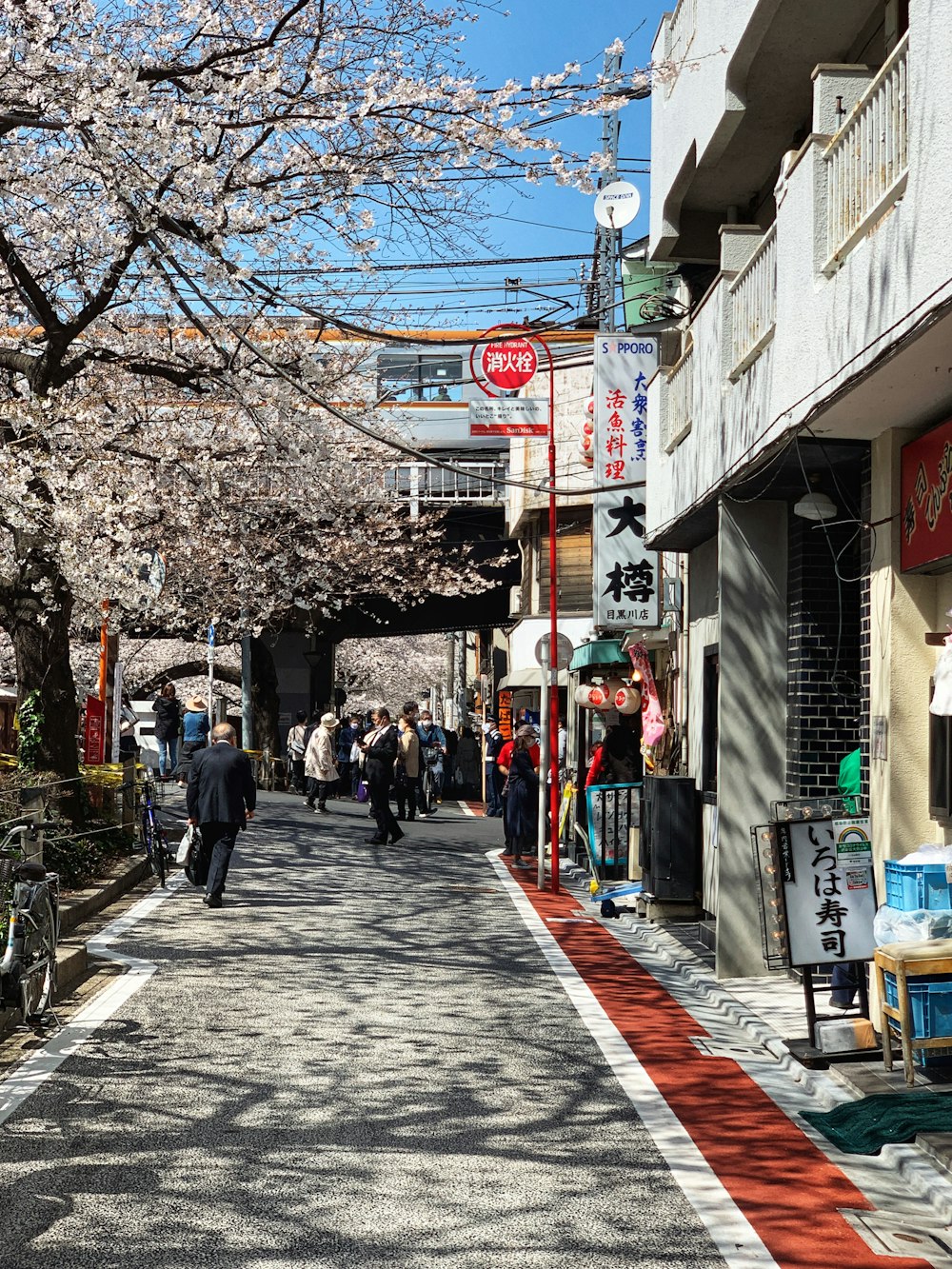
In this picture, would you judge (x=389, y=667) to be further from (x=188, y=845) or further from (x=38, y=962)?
(x=38, y=962)

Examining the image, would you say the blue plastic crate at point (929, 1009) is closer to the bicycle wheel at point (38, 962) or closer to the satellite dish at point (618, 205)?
the bicycle wheel at point (38, 962)

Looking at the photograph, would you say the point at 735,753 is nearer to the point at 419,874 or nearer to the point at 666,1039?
the point at 666,1039

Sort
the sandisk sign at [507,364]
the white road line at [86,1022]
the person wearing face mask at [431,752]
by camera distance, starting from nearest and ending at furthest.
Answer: the white road line at [86,1022], the sandisk sign at [507,364], the person wearing face mask at [431,752]

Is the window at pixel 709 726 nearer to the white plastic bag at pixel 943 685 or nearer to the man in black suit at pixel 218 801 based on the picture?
the man in black suit at pixel 218 801

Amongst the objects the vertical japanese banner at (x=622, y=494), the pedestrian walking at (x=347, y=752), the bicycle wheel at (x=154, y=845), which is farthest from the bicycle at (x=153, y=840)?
the pedestrian walking at (x=347, y=752)

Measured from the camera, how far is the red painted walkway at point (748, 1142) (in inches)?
208

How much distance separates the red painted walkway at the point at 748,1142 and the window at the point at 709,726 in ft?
12.7

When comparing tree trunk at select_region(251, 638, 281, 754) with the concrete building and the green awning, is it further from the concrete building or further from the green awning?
the concrete building

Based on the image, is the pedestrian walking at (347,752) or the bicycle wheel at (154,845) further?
the pedestrian walking at (347,752)

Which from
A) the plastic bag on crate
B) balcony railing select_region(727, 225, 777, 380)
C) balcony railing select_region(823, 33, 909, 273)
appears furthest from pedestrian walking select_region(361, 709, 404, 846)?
the plastic bag on crate

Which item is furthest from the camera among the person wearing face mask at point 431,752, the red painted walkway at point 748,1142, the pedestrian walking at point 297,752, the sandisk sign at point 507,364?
the pedestrian walking at point 297,752

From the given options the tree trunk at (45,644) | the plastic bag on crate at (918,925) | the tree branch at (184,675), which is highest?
the tree branch at (184,675)

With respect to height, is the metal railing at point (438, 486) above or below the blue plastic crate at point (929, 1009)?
above

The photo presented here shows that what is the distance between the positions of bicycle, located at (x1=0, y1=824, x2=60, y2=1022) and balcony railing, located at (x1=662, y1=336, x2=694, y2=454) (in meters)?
7.80
